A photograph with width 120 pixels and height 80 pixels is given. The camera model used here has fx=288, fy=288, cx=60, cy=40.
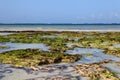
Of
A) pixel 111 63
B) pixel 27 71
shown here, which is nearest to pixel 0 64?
pixel 27 71

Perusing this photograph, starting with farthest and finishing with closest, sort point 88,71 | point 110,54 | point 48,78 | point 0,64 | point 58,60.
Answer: point 110,54
point 58,60
point 0,64
point 88,71
point 48,78

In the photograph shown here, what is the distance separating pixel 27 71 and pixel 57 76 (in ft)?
6.57

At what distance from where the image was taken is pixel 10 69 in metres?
15.3

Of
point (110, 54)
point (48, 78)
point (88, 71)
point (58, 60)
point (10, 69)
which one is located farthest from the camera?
point (110, 54)

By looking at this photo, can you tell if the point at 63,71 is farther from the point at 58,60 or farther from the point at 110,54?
the point at 110,54

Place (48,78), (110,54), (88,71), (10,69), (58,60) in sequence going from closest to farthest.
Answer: (48,78) < (88,71) < (10,69) < (58,60) < (110,54)

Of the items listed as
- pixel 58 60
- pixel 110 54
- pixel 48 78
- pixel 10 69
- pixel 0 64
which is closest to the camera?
pixel 48 78

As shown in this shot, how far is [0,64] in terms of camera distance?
55.2 ft

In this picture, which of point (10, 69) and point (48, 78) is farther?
point (10, 69)

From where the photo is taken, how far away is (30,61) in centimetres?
1736

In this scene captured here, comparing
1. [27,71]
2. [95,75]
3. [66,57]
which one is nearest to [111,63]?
[66,57]

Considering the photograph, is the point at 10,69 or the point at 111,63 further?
the point at 111,63

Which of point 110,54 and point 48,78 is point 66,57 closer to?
point 110,54

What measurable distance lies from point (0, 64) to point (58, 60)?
3.70 meters
